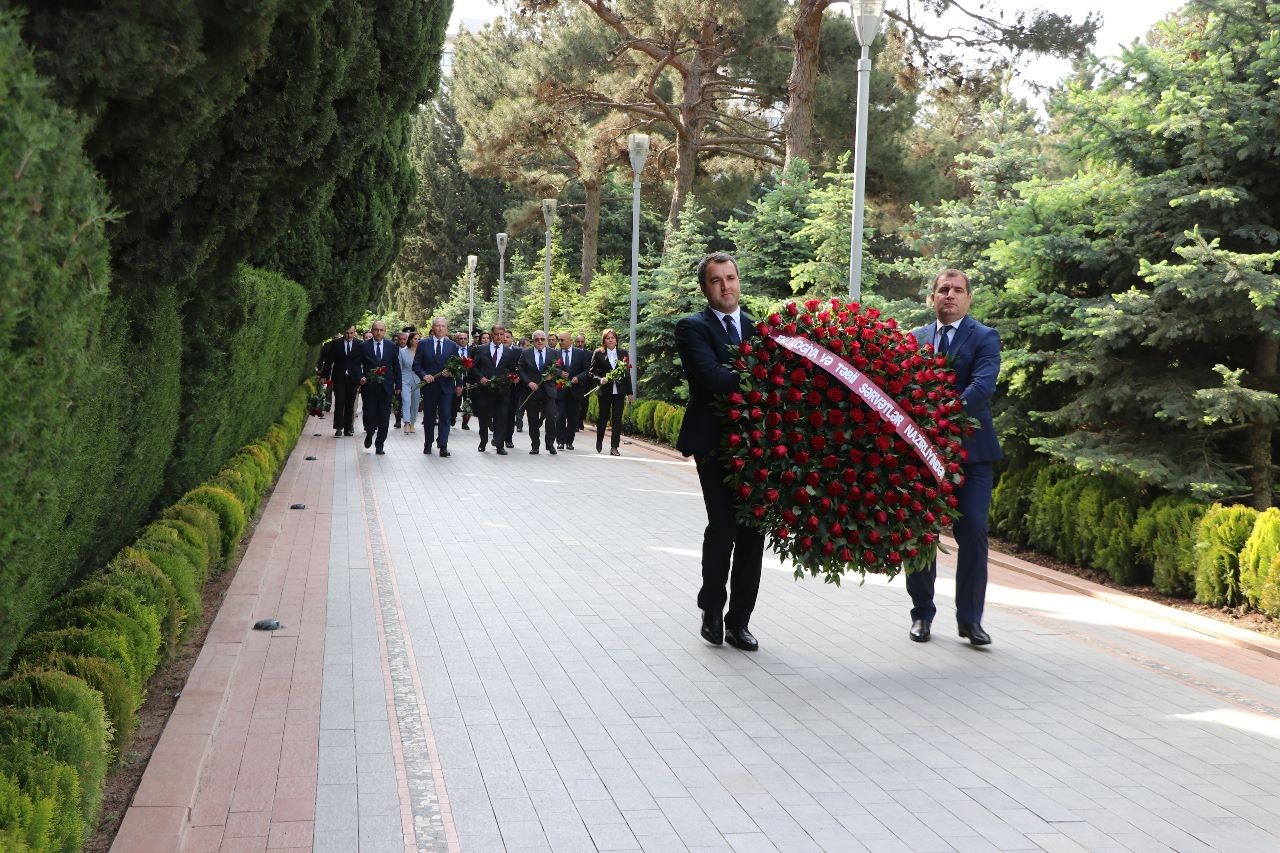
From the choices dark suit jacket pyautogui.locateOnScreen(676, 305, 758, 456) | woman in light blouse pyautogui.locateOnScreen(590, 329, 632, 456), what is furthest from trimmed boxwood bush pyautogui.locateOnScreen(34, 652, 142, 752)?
woman in light blouse pyautogui.locateOnScreen(590, 329, 632, 456)

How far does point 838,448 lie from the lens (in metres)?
6.90

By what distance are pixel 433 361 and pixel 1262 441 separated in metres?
13.0

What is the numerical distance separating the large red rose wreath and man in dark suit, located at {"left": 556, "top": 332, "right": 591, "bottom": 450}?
14.8 meters

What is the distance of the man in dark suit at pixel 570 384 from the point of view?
22000 millimetres

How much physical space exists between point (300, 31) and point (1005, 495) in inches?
321

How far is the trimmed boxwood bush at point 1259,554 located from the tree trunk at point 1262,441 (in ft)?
4.00

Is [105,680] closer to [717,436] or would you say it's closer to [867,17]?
[717,436]

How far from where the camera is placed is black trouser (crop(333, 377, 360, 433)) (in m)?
23.3

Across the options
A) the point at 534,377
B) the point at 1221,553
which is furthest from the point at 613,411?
the point at 1221,553

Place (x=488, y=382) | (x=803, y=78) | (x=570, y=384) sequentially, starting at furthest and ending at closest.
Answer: (x=803, y=78)
(x=570, y=384)
(x=488, y=382)

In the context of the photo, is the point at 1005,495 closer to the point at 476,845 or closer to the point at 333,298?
the point at 476,845

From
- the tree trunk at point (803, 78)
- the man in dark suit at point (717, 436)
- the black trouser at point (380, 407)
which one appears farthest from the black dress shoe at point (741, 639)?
the tree trunk at point (803, 78)

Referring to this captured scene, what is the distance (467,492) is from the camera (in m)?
15.4

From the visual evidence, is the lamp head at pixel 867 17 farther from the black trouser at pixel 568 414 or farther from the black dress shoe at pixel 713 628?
the black trouser at pixel 568 414
